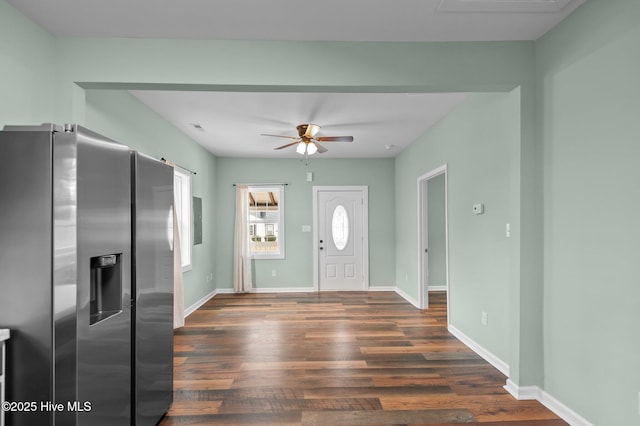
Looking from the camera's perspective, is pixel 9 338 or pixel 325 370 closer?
pixel 9 338

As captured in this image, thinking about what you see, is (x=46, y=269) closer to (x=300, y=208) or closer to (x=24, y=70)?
(x=24, y=70)

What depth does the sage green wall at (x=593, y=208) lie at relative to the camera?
1.88 m

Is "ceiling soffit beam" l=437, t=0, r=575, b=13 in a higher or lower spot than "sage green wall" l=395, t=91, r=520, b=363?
higher

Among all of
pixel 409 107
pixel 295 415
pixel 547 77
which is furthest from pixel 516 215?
pixel 295 415

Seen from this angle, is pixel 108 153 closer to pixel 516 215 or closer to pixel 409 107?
pixel 516 215

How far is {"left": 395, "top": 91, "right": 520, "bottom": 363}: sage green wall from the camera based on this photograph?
3.04m

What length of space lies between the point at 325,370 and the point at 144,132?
3.02 metres

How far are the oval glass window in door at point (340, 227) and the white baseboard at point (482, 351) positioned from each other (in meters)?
2.99

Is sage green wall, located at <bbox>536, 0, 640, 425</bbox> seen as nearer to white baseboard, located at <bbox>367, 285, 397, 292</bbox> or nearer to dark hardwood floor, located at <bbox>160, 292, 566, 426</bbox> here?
dark hardwood floor, located at <bbox>160, 292, 566, 426</bbox>

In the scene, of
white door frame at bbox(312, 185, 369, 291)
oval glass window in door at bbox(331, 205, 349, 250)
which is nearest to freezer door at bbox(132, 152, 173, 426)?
white door frame at bbox(312, 185, 369, 291)

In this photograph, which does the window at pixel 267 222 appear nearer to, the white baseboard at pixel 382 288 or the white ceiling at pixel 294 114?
the white ceiling at pixel 294 114

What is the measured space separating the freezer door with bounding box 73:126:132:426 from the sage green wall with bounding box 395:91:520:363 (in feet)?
8.66

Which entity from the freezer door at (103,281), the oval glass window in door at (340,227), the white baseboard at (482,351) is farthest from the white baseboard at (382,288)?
the freezer door at (103,281)

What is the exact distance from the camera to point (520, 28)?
2436 millimetres
